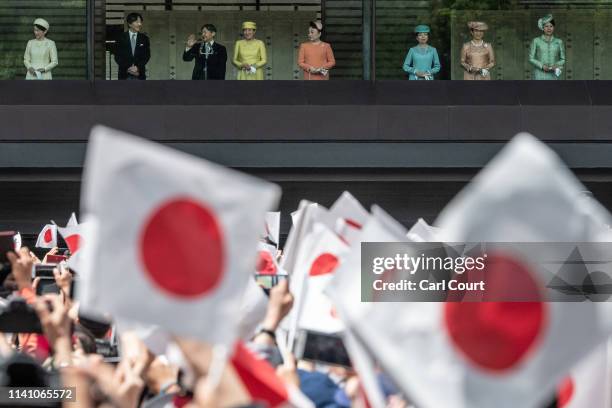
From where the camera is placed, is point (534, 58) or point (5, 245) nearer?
point (5, 245)

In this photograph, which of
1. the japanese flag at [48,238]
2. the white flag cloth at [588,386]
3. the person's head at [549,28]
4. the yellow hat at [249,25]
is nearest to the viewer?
the white flag cloth at [588,386]

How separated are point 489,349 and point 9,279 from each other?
783 cm

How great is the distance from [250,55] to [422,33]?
2702 mm

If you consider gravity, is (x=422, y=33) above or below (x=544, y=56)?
above

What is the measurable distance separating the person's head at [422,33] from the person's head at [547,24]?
1783 mm

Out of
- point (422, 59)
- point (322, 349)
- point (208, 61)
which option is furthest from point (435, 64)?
point (322, 349)

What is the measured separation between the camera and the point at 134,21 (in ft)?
85.3

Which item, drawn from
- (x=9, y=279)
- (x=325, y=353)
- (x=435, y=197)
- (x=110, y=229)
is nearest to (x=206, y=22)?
(x=435, y=197)

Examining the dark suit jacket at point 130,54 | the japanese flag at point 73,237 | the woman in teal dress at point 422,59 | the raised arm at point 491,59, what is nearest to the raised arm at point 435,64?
the woman in teal dress at point 422,59

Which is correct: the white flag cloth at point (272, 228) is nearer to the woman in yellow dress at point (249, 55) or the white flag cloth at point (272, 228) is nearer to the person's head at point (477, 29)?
the woman in yellow dress at point (249, 55)

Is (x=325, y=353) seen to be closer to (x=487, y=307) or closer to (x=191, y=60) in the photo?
(x=487, y=307)

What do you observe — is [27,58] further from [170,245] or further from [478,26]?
[170,245]

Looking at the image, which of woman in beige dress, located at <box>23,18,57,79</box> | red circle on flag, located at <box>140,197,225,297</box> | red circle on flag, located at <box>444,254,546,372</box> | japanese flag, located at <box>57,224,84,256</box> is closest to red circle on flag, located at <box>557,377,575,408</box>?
red circle on flag, located at <box>444,254,546,372</box>

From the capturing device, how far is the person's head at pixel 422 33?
85.5 feet
